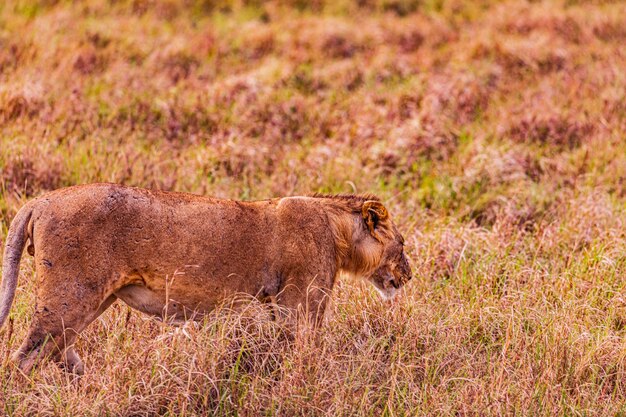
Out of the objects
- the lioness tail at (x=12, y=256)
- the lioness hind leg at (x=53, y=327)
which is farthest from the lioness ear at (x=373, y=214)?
the lioness tail at (x=12, y=256)

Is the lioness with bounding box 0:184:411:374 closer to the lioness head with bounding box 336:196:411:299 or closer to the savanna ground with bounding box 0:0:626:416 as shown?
the lioness head with bounding box 336:196:411:299

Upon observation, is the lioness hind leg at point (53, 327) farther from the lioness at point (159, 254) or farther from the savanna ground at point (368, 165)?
the savanna ground at point (368, 165)

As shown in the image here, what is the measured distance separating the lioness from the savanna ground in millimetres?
187

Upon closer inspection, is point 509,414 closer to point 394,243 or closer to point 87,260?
point 394,243

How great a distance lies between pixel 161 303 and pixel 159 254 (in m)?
0.29

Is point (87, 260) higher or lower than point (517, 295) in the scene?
higher

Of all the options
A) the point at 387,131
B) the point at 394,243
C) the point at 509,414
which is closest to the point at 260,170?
the point at 387,131

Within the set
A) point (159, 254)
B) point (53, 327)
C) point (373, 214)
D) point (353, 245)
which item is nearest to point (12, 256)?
point (53, 327)

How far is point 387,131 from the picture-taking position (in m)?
10.3

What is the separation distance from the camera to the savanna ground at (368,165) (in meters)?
4.93

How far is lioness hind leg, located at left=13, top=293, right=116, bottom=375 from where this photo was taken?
4582mm

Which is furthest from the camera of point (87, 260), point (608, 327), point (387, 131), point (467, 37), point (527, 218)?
point (467, 37)

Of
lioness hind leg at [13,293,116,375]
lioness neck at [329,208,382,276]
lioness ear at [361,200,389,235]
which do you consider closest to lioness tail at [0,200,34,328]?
lioness hind leg at [13,293,116,375]

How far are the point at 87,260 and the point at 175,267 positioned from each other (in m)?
0.47
